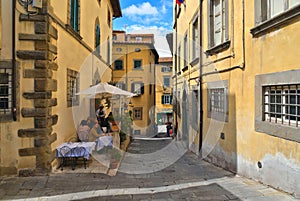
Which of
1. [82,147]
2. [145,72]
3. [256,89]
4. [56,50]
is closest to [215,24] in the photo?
[256,89]

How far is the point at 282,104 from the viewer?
551 cm

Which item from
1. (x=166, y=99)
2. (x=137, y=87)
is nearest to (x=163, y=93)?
(x=166, y=99)

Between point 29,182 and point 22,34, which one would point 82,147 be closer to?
point 29,182

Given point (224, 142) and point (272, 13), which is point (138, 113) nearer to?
point (224, 142)

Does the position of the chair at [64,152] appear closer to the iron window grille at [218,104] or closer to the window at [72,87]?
the window at [72,87]

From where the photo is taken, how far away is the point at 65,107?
841 cm

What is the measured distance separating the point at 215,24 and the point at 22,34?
5984 millimetres

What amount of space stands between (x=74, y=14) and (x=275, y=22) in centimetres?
677

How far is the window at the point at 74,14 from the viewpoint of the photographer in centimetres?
945

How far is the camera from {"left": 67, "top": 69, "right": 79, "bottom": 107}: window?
8.84 metres

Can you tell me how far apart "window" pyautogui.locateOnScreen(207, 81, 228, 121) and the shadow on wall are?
173mm

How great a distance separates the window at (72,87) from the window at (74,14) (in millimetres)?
1619

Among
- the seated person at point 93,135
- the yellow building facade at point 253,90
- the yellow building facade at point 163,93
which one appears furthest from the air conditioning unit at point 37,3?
the yellow building facade at point 163,93

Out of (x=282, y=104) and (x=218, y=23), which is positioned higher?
(x=218, y=23)
